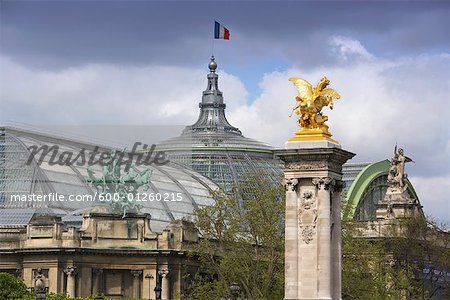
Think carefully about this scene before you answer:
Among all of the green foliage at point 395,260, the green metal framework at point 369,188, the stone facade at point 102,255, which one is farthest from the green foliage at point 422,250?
the green metal framework at point 369,188

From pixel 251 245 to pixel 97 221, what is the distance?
2638 centimetres

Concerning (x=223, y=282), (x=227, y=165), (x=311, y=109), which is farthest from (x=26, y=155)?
(x=311, y=109)

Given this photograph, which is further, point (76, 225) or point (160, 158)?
point (160, 158)

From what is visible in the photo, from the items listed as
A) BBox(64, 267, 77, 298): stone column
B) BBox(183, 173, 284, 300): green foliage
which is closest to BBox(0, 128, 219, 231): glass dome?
BBox(64, 267, 77, 298): stone column

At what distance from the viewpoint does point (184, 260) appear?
126 metres

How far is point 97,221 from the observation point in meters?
124

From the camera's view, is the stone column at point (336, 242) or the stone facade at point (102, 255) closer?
the stone column at point (336, 242)

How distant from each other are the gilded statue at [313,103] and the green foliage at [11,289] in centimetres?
3196

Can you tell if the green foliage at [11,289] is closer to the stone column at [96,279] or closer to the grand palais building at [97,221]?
the grand palais building at [97,221]

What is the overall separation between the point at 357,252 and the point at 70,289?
32.6 meters

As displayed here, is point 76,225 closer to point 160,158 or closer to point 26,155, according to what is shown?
point 26,155

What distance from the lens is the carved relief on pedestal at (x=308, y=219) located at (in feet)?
219

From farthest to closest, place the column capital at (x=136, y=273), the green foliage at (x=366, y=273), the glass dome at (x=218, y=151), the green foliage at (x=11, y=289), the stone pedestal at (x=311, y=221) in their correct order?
the glass dome at (x=218, y=151), the column capital at (x=136, y=273), the green foliage at (x=11, y=289), the green foliage at (x=366, y=273), the stone pedestal at (x=311, y=221)

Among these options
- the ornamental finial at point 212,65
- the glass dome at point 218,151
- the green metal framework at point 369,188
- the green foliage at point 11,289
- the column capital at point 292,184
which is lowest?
the green foliage at point 11,289
